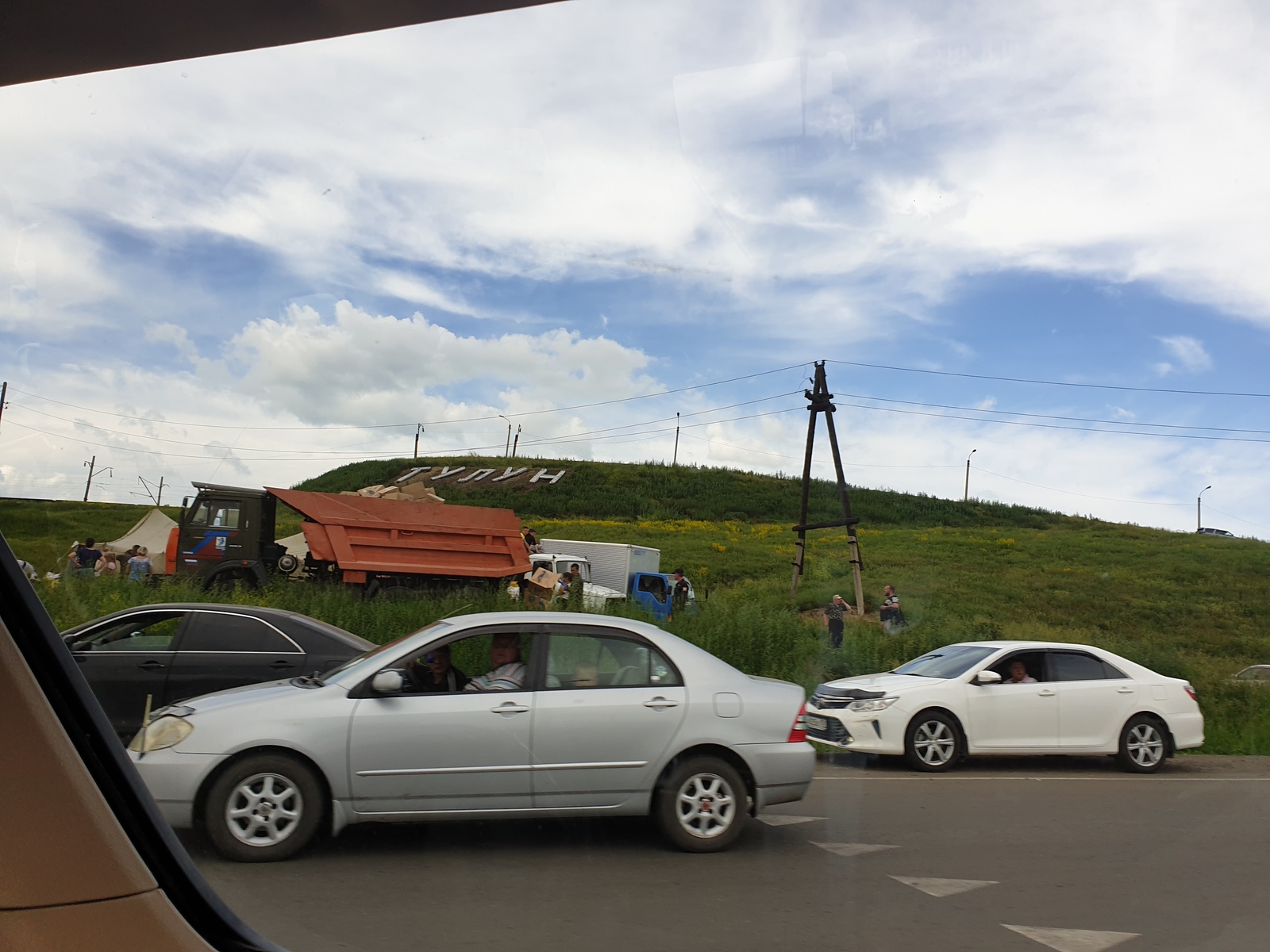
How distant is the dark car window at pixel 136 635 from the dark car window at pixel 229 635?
0.73 feet

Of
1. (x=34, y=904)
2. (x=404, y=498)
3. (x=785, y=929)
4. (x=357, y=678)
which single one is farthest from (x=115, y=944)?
(x=404, y=498)

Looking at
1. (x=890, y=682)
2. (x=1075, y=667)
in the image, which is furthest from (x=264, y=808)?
(x=1075, y=667)

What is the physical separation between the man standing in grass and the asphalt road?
25.8ft

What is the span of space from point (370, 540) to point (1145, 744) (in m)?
10.7

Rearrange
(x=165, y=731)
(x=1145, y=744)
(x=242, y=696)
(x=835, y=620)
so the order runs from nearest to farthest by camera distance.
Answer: (x=165, y=731), (x=242, y=696), (x=1145, y=744), (x=835, y=620)

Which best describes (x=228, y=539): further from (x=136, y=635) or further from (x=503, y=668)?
(x=136, y=635)

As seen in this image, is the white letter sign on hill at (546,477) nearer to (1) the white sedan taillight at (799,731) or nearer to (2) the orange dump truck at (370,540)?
(2) the orange dump truck at (370,540)

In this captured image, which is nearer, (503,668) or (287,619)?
(503,668)

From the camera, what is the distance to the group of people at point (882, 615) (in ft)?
52.6

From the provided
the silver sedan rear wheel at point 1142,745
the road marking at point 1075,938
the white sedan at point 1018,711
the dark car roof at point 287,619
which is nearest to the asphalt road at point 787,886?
the road marking at point 1075,938

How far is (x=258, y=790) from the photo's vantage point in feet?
14.9

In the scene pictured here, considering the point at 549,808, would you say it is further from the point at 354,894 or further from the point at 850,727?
the point at 850,727

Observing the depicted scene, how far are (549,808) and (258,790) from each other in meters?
1.58

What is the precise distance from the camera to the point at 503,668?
5715 millimetres
